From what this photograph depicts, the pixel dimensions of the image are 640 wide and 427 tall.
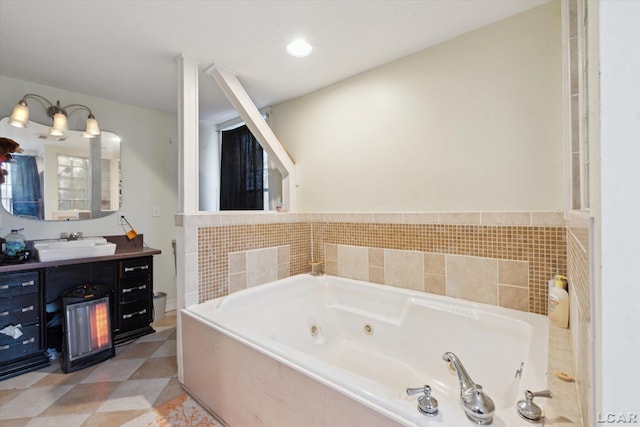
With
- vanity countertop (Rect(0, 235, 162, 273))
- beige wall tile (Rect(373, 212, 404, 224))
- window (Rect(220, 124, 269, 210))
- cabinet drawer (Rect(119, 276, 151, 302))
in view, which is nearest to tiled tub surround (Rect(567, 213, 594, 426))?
beige wall tile (Rect(373, 212, 404, 224))

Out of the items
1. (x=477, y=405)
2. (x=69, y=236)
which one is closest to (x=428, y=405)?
(x=477, y=405)

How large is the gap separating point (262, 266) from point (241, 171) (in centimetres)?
153

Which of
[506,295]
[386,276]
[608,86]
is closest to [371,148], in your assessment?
[386,276]

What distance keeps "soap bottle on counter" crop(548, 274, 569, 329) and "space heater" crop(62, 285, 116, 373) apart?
2.99 m

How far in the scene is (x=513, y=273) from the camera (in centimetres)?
161

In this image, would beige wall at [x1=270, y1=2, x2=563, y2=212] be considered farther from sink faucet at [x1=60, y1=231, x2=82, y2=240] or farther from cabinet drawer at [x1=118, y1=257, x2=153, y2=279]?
sink faucet at [x1=60, y1=231, x2=82, y2=240]

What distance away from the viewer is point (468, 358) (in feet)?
5.04

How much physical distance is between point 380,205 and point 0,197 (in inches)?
122

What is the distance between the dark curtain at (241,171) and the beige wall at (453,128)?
0.85 m

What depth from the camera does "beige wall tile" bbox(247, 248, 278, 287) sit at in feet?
6.98

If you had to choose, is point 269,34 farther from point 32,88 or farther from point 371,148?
point 32,88

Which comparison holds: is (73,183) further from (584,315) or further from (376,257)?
(584,315)

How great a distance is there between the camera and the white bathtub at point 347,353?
0.96m

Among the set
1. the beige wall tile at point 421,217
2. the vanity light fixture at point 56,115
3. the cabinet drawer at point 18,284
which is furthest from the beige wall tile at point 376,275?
the vanity light fixture at point 56,115
